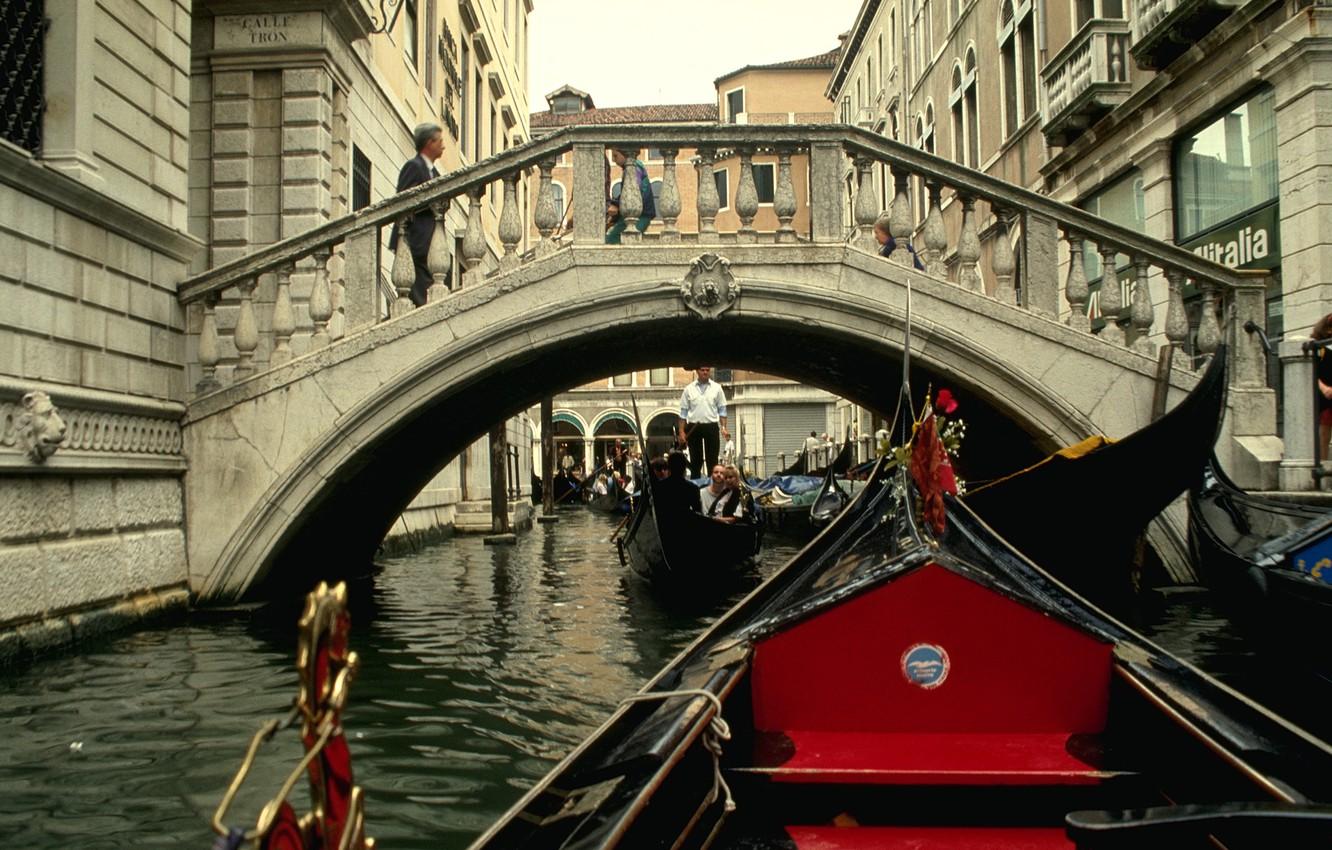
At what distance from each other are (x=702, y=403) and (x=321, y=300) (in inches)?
130

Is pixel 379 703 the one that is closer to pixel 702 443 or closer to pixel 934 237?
pixel 934 237

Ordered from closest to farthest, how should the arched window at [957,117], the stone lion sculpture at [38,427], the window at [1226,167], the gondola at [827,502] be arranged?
1. the stone lion sculpture at [38,427]
2. the window at [1226,167]
3. the gondola at [827,502]
4. the arched window at [957,117]

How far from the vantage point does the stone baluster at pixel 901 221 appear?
527 centimetres

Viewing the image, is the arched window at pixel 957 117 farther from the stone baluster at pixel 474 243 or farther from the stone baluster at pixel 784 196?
the stone baluster at pixel 474 243

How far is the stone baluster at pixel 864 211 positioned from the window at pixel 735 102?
2719 cm

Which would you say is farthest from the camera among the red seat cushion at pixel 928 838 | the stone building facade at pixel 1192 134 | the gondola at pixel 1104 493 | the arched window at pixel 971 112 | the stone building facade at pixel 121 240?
the arched window at pixel 971 112

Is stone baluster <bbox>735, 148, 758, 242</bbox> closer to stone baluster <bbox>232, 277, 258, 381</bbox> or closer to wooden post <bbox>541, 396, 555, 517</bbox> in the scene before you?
stone baluster <bbox>232, 277, 258, 381</bbox>

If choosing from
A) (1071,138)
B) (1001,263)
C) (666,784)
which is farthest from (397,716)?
(1071,138)

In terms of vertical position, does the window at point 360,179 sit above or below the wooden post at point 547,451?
above

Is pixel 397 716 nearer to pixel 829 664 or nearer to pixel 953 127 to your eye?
pixel 829 664

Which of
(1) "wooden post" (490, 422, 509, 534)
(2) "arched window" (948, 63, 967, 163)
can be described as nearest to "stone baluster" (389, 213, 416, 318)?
(1) "wooden post" (490, 422, 509, 534)

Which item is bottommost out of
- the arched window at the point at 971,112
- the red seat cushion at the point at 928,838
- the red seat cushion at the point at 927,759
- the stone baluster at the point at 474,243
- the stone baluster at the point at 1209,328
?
the red seat cushion at the point at 928,838

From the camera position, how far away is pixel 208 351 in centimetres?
514

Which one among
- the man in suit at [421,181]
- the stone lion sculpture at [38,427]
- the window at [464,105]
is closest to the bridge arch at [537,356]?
the man in suit at [421,181]
